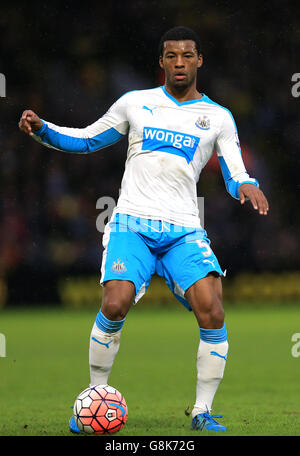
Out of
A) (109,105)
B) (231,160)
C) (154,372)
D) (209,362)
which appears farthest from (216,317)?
(109,105)

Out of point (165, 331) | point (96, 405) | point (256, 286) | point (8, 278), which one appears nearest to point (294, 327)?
point (165, 331)

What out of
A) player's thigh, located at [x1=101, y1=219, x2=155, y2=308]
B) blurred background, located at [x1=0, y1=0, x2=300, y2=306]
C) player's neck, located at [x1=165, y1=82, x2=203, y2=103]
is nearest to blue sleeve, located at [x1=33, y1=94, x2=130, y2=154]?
player's neck, located at [x1=165, y1=82, x2=203, y2=103]

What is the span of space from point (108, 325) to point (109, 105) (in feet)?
42.7

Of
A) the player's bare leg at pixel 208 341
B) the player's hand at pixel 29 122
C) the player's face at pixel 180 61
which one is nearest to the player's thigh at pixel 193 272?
the player's bare leg at pixel 208 341

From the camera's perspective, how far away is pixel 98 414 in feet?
15.9

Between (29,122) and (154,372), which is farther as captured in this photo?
(154,372)

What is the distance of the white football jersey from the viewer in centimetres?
534

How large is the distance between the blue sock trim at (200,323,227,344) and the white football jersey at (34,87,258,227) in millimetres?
677

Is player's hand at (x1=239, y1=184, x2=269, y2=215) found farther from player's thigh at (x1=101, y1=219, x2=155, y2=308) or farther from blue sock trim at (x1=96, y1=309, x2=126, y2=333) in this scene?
blue sock trim at (x1=96, y1=309, x2=126, y2=333)

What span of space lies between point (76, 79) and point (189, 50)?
13.1m

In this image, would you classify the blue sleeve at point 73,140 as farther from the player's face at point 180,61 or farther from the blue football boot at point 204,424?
the blue football boot at point 204,424

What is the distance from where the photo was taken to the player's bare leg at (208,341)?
5.08 metres

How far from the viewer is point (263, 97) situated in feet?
60.2

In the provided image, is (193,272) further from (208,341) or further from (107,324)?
(107,324)
